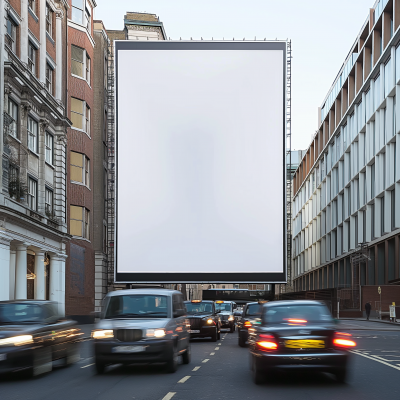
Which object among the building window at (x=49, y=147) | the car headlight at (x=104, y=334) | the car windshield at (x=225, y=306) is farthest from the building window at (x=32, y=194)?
the car headlight at (x=104, y=334)

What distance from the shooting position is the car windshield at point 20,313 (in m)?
15.0

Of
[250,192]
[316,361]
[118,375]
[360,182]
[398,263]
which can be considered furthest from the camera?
[360,182]

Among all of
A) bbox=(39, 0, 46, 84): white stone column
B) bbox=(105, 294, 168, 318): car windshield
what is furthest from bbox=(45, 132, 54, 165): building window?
bbox=(105, 294, 168, 318): car windshield

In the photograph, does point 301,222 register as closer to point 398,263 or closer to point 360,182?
point 360,182

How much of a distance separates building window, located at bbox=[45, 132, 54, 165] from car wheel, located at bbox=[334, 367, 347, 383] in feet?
106

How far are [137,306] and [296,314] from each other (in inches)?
158

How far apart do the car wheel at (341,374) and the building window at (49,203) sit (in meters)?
30.8

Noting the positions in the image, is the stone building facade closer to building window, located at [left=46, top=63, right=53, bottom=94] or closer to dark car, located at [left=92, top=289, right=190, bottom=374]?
building window, located at [left=46, top=63, right=53, bottom=94]

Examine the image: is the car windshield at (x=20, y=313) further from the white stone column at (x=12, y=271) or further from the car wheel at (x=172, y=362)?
the white stone column at (x=12, y=271)

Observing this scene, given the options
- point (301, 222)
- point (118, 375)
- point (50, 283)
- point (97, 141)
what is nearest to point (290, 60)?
point (97, 141)

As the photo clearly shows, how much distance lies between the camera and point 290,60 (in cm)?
4997

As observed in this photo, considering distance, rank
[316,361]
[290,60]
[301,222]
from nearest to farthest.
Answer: [316,361], [290,60], [301,222]

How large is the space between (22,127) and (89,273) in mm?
17764

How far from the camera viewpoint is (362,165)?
70.1 m
